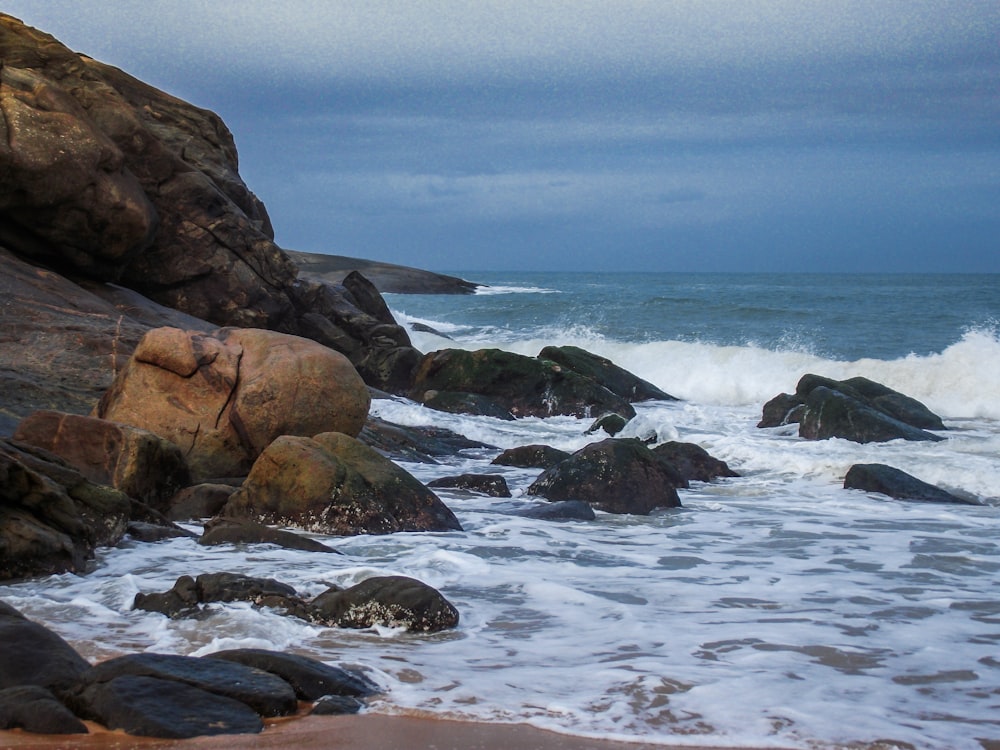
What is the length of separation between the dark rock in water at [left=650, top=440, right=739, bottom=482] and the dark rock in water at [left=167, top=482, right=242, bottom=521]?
15.7ft

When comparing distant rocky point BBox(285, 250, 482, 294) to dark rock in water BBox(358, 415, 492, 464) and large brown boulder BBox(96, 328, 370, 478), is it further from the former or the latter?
large brown boulder BBox(96, 328, 370, 478)

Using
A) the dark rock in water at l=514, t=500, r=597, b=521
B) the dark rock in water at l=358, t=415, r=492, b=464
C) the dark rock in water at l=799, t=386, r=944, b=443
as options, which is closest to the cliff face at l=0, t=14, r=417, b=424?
the dark rock in water at l=358, t=415, r=492, b=464

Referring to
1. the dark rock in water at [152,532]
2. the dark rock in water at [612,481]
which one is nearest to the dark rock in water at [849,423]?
the dark rock in water at [612,481]

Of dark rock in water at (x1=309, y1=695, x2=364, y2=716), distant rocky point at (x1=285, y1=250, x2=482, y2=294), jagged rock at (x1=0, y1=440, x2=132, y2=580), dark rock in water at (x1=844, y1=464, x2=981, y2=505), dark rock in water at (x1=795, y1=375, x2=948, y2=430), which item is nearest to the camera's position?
dark rock in water at (x1=309, y1=695, x2=364, y2=716)

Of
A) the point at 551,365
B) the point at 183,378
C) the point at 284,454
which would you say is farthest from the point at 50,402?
the point at 551,365

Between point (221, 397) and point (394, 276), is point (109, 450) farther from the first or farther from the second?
point (394, 276)

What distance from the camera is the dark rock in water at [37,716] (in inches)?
156

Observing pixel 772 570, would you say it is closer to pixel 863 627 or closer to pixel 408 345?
pixel 863 627

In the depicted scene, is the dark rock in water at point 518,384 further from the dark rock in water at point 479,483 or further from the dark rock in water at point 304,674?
the dark rock in water at point 304,674

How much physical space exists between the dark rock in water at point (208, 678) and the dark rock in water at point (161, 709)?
0.09ft

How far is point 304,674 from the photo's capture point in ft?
15.1

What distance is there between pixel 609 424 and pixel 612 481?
4952 mm

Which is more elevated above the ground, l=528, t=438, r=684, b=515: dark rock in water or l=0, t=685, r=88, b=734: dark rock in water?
l=528, t=438, r=684, b=515: dark rock in water

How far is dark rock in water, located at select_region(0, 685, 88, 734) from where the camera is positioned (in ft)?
13.0
